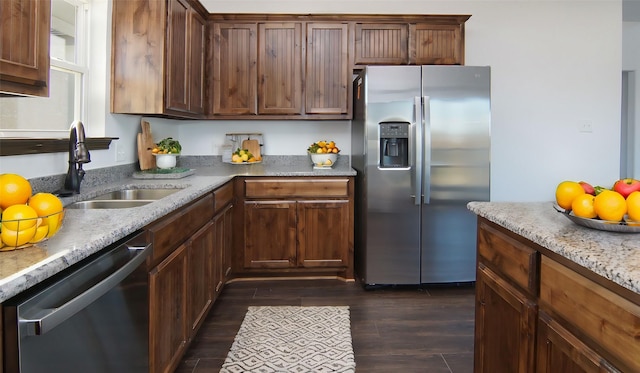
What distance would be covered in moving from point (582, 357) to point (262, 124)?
348cm

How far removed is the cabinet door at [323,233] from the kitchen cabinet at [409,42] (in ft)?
4.20

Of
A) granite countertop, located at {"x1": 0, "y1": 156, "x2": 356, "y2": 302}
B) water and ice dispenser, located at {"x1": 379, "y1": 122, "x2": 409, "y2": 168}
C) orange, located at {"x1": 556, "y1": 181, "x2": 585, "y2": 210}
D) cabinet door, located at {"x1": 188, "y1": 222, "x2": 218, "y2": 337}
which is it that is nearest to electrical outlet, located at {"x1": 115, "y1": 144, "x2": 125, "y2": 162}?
granite countertop, located at {"x1": 0, "y1": 156, "x2": 356, "y2": 302}

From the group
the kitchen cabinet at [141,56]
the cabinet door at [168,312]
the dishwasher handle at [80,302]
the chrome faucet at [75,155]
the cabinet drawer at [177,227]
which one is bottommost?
the cabinet door at [168,312]

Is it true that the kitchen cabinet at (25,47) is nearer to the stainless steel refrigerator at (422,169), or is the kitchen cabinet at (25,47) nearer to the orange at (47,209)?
the orange at (47,209)

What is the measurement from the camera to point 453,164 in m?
3.36

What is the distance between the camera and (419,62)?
3797 millimetres

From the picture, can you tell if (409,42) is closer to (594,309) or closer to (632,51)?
(594,309)

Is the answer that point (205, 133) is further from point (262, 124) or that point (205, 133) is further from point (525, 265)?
point (525, 265)

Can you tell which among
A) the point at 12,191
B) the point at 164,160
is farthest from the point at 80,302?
the point at 164,160

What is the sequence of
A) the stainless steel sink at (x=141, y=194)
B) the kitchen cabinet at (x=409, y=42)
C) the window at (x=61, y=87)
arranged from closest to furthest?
the window at (x=61, y=87) → the stainless steel sink at (x=141, y=194) → the kitchen cabinet at (x=409, y=42)

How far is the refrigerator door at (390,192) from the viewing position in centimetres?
330

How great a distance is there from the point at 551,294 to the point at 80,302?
4.08 feet

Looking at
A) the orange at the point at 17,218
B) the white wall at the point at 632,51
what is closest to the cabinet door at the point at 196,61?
the orange at the point at 17,218

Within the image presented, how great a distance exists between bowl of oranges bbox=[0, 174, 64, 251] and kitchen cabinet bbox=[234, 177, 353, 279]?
2299 mm
